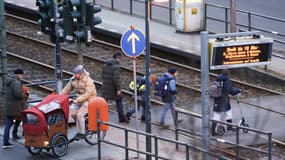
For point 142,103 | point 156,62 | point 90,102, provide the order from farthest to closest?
point 156,62
point 142,103
point 90,102

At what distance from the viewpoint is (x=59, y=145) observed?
1820 centimetres

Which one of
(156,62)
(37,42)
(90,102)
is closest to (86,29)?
(90,102)

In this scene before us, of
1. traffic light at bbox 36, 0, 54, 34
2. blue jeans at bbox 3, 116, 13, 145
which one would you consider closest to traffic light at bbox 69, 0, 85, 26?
traffic light at bbox 36, 0, 54, 34

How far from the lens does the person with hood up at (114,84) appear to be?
21.0 m

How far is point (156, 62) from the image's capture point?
27.6 meters

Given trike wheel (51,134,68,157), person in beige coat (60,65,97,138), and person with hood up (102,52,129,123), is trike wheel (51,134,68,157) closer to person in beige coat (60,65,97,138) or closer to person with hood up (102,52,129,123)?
person in beige coat (60,65,97,138)

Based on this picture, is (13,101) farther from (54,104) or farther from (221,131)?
(221,131)

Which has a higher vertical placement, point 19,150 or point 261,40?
point 261,40

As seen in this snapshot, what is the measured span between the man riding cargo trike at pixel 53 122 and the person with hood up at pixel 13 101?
0.92 m

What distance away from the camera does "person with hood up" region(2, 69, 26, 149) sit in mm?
18922

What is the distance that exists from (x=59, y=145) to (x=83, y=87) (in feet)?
4.72

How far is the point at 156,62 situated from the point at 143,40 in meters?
9.54

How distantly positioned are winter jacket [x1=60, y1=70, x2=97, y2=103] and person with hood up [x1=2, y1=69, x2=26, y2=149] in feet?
2.90

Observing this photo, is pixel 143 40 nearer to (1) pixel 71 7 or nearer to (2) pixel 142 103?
(1) pixel 71 7
